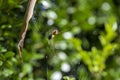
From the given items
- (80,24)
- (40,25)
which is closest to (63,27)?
(80,24)

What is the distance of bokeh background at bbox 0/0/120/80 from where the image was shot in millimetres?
929

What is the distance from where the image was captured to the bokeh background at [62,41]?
0.93 meters

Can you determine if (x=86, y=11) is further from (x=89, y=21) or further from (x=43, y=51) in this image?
(x=43, y=51)

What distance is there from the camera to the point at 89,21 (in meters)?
1.09

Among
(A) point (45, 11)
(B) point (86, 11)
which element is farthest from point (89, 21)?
(A) point (45, 11)

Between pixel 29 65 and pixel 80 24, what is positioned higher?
pixel 80 24

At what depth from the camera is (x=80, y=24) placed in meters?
1.11

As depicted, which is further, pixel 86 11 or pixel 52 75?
pixel 86 11

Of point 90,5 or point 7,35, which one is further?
point 90,5

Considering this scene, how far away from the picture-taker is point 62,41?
1093mm

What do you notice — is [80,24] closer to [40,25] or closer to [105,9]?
[105,9]

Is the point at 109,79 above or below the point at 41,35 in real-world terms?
below

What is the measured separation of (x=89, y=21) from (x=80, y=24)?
0.12 feet

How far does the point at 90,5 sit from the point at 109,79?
254mm
